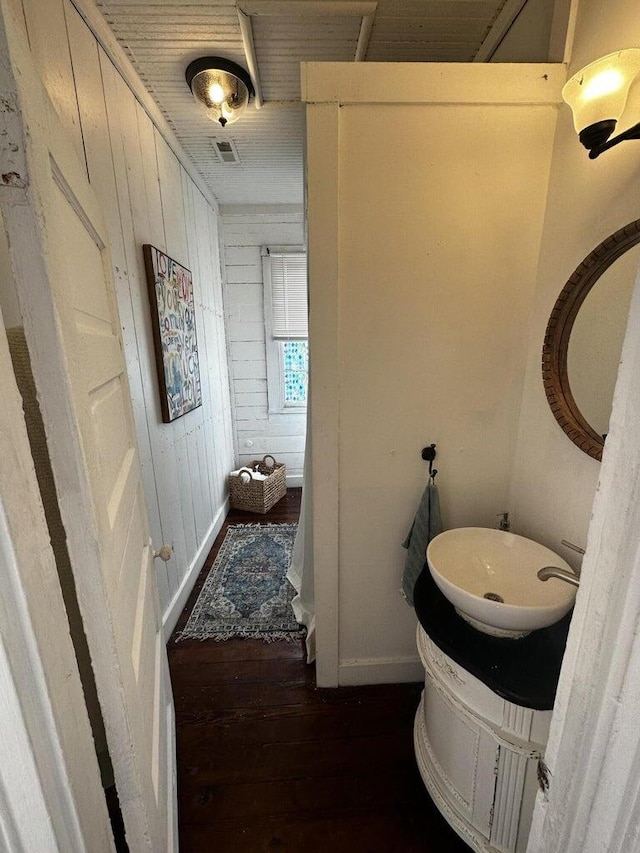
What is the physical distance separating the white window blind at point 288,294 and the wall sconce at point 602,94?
252cm

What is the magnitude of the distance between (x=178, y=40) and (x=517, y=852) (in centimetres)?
294

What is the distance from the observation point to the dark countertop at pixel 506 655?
33.0 inches

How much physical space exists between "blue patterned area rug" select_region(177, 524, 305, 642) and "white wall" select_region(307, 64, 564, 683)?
0.52 meters

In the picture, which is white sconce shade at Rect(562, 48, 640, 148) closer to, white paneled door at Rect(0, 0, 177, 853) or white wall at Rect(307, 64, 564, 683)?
white wall at Rect(307, 64, 564, 683)

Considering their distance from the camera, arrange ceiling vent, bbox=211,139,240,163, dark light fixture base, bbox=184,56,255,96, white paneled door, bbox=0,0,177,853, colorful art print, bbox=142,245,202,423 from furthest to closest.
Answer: ceiling vent, bbox=211,139,240,163 → colorful art print, bbox=142,245,202,423 → dark light fixture base, bbox=184,56,255,96 → white paneled door, bbox=0,0,177,853

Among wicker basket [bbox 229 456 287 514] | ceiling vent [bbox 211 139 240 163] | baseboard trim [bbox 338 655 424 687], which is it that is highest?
ceiling vent [bbox 211 139 240 163]

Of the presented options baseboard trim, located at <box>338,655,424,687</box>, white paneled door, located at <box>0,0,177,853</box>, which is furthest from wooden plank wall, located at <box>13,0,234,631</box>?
baseboard trim, located at <box>338,655,424,687</box>

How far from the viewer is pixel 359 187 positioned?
1.18 metres

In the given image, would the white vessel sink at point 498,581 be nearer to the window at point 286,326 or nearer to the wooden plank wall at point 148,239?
the wooden plank wall at point 148,239

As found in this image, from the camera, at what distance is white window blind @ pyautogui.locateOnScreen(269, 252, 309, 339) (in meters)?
3.19

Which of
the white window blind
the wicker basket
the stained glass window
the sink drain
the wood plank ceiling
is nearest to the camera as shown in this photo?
the sink drain

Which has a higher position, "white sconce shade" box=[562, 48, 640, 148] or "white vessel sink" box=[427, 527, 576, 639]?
"white sconce shade" box=[562, 48, 640, 148]

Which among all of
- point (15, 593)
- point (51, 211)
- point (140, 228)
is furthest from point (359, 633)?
point (140, 228)

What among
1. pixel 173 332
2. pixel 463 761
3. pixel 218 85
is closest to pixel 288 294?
pixel 173 332
